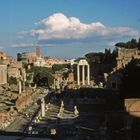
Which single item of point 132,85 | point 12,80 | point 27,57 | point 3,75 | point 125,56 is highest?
point 27,57

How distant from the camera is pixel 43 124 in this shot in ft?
77.6

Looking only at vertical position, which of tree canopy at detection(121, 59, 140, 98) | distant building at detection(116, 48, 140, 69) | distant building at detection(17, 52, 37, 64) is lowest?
tree canopy at detection(121, 59, 140, 98)

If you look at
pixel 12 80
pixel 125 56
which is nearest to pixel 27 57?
pixel 12 80

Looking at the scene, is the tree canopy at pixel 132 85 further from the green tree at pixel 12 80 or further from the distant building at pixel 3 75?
the green tree at pixel 12 80

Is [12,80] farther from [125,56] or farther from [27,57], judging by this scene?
[27,57]

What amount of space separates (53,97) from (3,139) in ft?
111

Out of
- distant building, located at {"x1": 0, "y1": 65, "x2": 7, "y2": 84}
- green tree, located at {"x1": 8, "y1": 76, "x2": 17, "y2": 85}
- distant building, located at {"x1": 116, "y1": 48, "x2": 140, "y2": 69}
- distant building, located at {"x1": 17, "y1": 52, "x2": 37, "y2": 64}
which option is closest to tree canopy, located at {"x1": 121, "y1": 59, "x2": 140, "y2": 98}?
distant building, located at {"x1": 116, "y1": 48, "x2": 140, "y2": 69}

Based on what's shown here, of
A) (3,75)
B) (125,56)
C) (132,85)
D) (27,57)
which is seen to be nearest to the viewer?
(132,85)

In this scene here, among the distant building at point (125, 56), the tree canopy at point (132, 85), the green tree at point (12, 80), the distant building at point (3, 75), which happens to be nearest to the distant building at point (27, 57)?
the green tree at point (12, 80)

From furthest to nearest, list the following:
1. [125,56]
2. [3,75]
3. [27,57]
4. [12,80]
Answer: [27,57] < [12,80] < [3,75] < [125,56]

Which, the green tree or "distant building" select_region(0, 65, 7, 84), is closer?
"distant building" select_region(0, 65, 7, 84)

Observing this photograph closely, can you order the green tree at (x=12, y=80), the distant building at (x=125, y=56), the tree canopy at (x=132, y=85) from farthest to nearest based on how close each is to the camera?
the green tree at (x=12, y=80) < the distant building at (x=125, y=56) < the tree canopy at (x=132, y=85)

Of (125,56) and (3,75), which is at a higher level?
(125,56)

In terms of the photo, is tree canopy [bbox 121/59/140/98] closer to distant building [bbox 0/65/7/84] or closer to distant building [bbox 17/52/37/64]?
distant building [bbox 0/65/7/84]
